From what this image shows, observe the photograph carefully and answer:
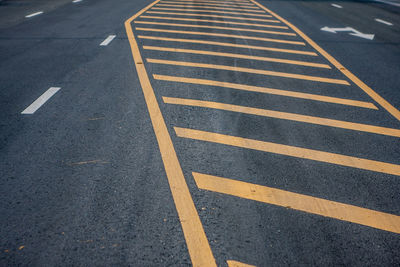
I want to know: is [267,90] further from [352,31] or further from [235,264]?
[352,31]

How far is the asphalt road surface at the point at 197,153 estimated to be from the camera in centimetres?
273

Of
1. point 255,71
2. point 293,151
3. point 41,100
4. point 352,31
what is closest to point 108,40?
point 41,100

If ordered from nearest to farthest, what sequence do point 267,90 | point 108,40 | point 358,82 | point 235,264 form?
point 235,264, point 267,90, point 358,82, point 108,40

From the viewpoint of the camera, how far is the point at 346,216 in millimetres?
3053

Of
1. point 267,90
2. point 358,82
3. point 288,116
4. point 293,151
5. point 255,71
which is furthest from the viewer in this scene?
point 255,71

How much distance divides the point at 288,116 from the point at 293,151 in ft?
3.23

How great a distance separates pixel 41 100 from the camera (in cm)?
508

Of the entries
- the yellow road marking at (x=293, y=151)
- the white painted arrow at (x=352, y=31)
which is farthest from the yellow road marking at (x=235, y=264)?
the white painted arrow at (x=352, y=31)

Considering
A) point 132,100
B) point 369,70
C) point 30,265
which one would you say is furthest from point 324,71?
point 30,265

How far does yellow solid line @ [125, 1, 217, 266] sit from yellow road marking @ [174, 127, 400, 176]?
1.09 ft

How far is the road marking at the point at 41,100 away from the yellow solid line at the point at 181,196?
67.2 inches

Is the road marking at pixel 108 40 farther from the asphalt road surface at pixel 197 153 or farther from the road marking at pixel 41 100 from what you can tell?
the road marking at pixel 41 100

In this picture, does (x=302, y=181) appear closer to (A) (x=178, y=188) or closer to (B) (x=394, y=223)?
(B) (x=394, y=223)

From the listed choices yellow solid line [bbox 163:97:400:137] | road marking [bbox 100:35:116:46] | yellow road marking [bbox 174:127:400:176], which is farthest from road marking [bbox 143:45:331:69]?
yellow road marking [bbox 174:127:400:176]
